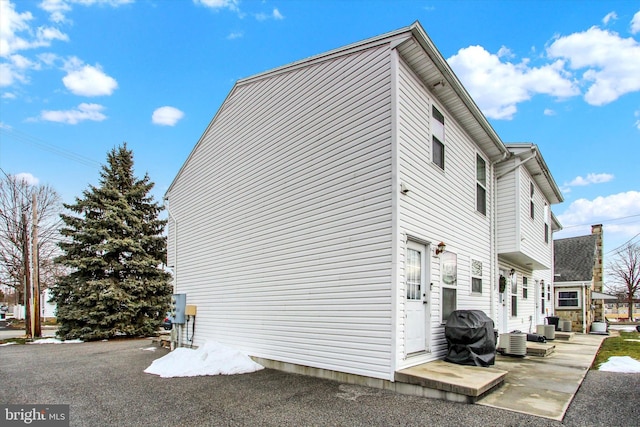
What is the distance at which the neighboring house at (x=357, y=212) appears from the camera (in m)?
5.78

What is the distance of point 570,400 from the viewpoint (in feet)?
15.4

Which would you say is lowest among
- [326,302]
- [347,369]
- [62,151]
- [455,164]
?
[347,369]

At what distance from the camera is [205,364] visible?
7.30 metres

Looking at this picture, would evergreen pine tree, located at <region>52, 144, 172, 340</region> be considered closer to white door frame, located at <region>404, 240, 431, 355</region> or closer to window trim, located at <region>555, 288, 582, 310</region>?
white door frame, located at <region>404, 240, 431, 355</region>

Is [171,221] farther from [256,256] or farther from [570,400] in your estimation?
[570,400]

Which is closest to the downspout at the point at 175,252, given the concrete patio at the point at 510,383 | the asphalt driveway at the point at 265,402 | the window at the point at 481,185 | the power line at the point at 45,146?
the asphalt driveway at the point at 265,402

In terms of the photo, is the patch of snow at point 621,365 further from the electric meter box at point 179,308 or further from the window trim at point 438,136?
the electric meter box at point 179,308

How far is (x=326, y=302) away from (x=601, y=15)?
10.7m

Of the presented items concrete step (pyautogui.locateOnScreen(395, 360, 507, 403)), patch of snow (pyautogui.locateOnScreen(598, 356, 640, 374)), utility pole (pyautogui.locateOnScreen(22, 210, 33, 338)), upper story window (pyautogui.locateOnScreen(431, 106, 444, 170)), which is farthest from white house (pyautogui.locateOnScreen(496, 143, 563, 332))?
utility pole (pyautogui.locateOnScreen(22, 210, 33, 338))

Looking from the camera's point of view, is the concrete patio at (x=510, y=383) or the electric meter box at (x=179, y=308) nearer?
the concrete patio at (x=510, y=383)

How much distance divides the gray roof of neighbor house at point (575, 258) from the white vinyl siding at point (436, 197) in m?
12.5

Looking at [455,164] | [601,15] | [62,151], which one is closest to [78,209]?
[62,151]

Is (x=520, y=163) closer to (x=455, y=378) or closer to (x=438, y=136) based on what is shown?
(x=438, y=136)

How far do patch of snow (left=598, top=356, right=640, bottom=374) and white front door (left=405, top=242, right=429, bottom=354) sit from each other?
11.8ft
